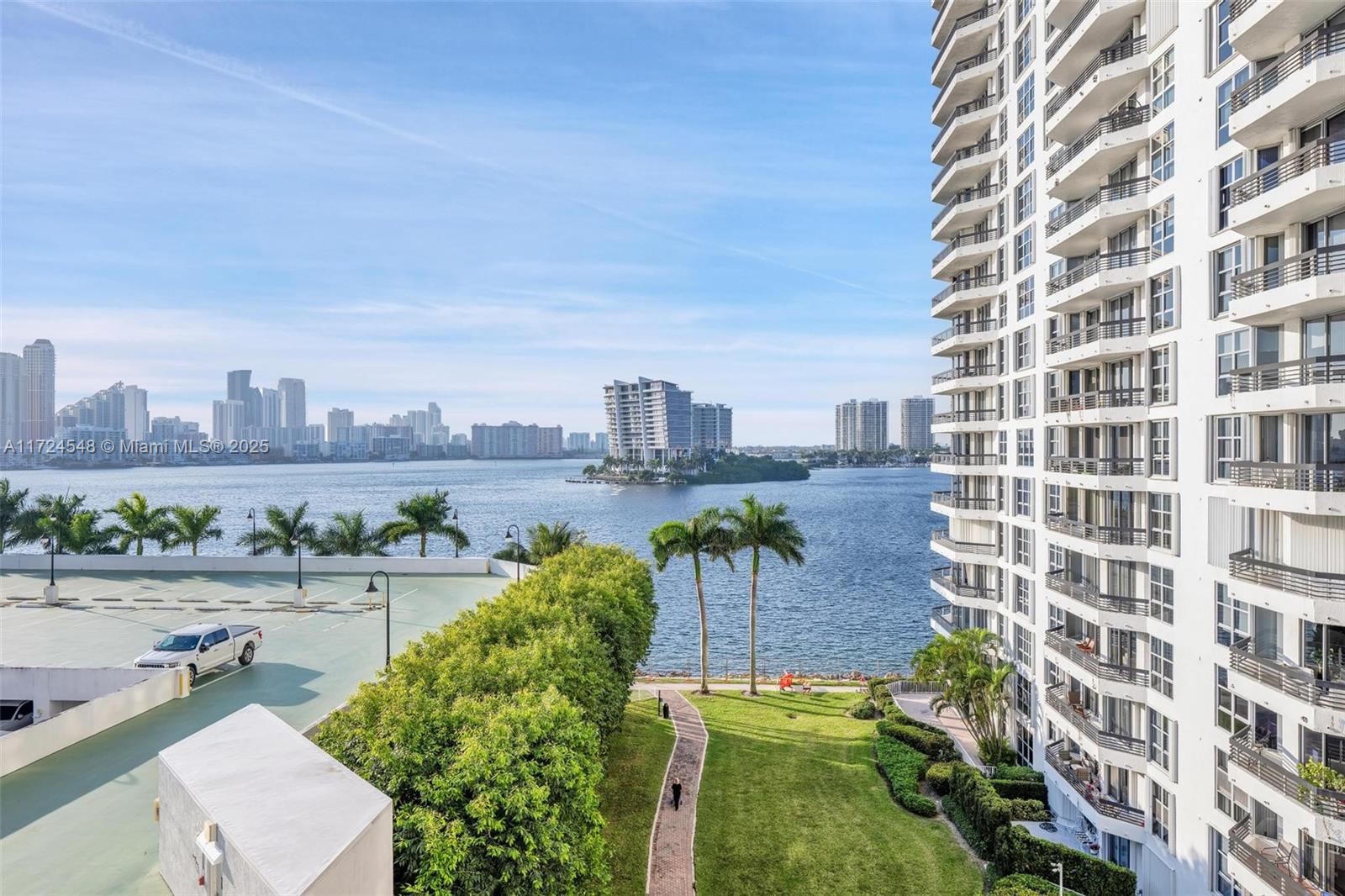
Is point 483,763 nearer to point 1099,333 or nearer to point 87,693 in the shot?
point 87,693

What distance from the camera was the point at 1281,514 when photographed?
57.1ft

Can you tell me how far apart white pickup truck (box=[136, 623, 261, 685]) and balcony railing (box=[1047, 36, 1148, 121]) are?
35.4m

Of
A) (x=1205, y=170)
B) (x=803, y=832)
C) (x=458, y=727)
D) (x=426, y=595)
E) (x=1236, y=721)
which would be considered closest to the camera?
(x=458, y=727)

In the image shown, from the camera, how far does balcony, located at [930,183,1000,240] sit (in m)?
34.8

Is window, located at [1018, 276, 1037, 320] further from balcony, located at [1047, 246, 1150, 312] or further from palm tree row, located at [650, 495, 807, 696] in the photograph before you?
palm tree row, located at [650, 495, 807, 696]

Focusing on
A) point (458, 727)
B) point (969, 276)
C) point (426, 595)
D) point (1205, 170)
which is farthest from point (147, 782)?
point (969, 276)

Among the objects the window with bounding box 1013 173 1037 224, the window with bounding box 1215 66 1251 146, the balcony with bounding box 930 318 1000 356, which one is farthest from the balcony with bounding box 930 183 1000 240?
the window with bounding box 1215 66 1251 146

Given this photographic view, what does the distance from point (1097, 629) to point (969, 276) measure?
63.0ft

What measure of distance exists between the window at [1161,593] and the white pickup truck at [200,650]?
30887mm

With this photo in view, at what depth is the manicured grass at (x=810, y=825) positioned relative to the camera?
70.8 feet

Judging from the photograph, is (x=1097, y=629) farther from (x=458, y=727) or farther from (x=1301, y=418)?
(x=458, y=727)

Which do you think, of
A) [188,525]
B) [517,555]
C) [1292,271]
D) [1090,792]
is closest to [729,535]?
[517,555]

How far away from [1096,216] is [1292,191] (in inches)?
323

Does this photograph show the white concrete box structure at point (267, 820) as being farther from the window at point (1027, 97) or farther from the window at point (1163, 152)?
the window at point (1027, 97)
